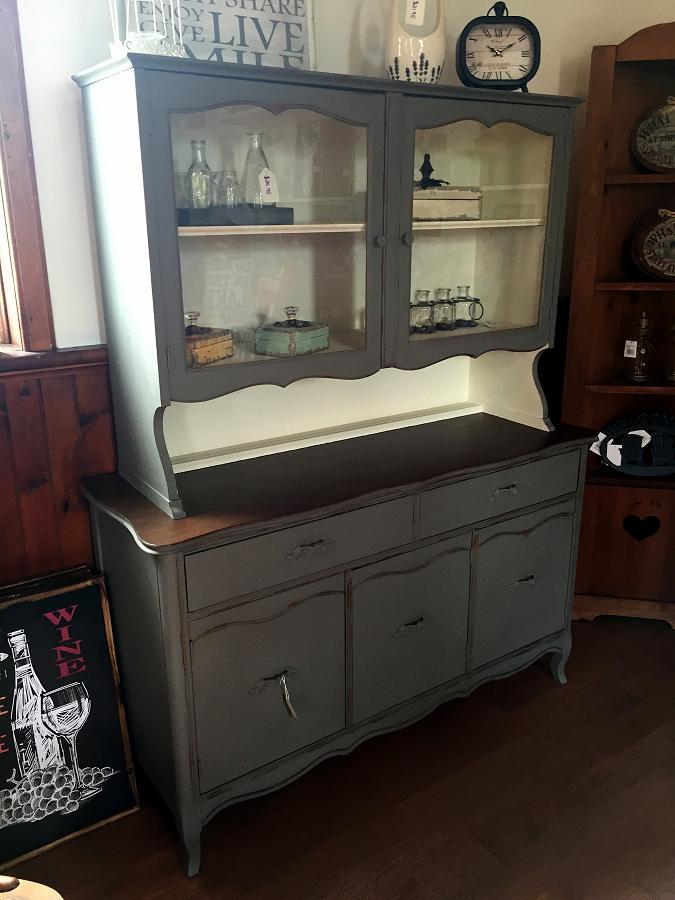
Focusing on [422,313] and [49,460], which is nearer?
Result: [49,460]

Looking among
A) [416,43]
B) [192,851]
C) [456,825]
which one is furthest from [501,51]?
[192,851]

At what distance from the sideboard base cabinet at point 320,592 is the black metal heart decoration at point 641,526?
49 cm

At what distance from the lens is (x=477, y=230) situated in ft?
6.79

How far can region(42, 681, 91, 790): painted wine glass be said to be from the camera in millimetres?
1806

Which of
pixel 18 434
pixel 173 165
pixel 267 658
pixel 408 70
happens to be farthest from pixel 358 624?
pixel 408 70

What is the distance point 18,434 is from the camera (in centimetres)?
176

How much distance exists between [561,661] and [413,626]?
2.30 feet

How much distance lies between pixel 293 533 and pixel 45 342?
0.74 meters

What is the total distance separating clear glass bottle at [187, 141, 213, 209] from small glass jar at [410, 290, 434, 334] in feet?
1.95

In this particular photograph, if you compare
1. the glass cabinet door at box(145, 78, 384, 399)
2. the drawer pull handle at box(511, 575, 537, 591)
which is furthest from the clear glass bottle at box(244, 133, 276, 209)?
the drawer pull handle at box(511, 575, 537, 591)

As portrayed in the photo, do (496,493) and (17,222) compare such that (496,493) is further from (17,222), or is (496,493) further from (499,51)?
(17,222)

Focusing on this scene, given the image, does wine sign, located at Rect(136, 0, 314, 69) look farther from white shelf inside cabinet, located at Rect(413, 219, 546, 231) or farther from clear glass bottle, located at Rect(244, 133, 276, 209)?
white shelf inside cabinet, located at Rect(413, 219, 546, 231)

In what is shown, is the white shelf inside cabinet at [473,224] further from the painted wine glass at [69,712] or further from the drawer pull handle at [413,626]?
the painted wine glass at [69,712]

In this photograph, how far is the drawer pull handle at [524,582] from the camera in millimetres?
2174
